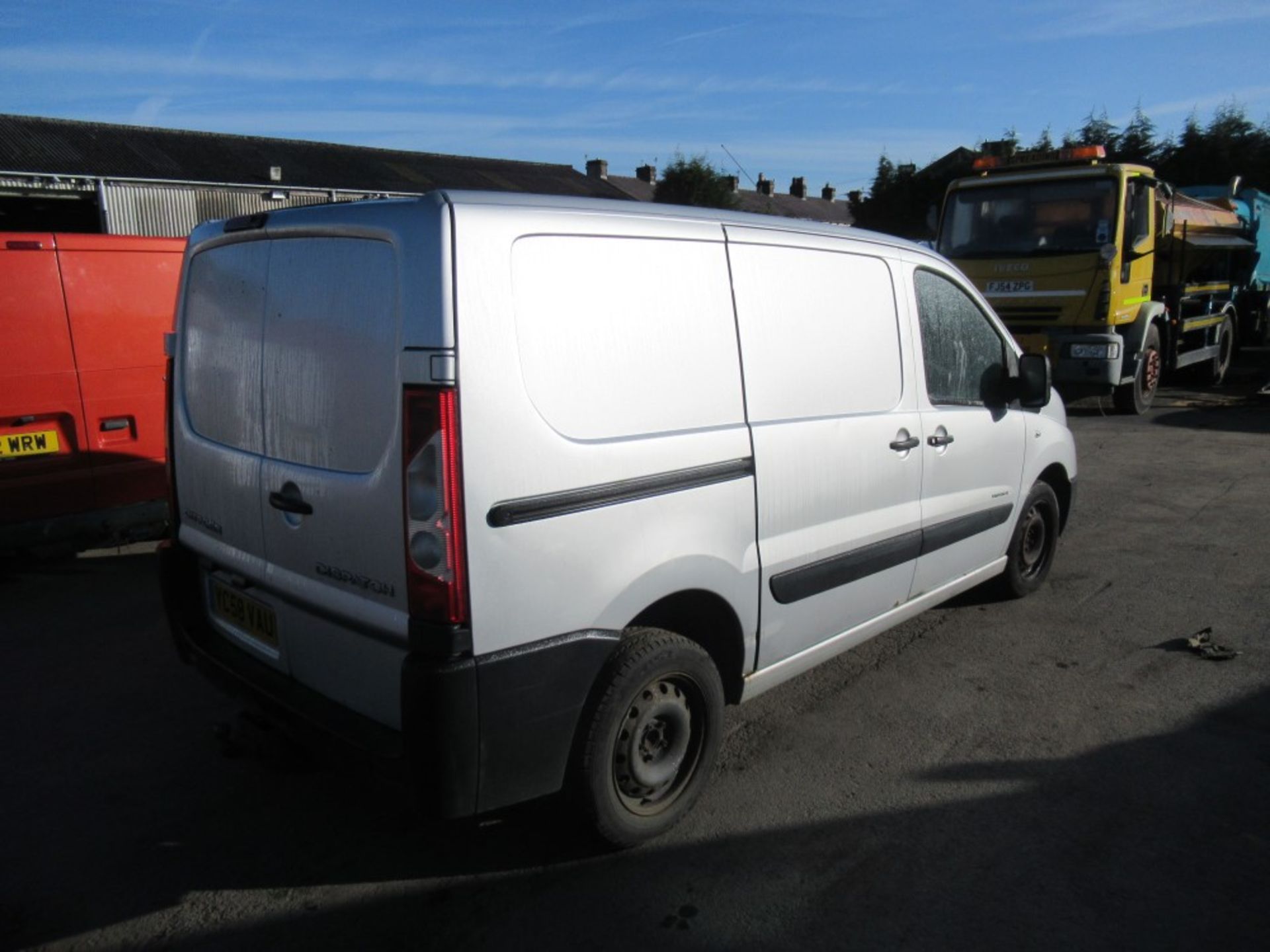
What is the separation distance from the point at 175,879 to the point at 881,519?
110 inches

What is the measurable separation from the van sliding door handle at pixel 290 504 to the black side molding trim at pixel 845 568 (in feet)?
5.16

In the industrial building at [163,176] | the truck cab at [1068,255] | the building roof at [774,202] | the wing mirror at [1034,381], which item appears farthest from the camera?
the building roof at [774,202]

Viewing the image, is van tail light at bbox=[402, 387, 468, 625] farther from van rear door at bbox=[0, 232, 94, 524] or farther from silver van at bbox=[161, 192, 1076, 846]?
van rear door at bbox=[0, 232, 94, 524]

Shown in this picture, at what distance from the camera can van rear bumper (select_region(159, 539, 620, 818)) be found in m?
2.49

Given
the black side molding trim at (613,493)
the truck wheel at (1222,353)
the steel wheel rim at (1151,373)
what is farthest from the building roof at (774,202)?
the black side molding trim at (613,493)

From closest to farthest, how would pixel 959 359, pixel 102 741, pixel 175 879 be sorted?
pixel 175 879, pixel 102 741, pixel 959 359

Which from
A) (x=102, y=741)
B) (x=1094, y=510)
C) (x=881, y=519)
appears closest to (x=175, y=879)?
(x=102, y=741)

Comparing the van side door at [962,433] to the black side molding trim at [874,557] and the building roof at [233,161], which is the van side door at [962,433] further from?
the building roof at [233,161]

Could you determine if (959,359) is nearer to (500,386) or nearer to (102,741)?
(500,386)

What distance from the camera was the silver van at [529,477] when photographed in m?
2.50

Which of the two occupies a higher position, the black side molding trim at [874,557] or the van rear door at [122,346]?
the van rear door at [122,346]

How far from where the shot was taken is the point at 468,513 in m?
2.48

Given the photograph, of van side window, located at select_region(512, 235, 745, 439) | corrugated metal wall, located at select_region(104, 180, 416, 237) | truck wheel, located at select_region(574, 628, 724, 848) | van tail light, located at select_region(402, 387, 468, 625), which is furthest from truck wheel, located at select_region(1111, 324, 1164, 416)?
corrugated metal wall, located at select_region(104, 180, 416, 237)

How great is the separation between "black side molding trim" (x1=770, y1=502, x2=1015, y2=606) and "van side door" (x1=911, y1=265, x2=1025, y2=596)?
0.4 inches
